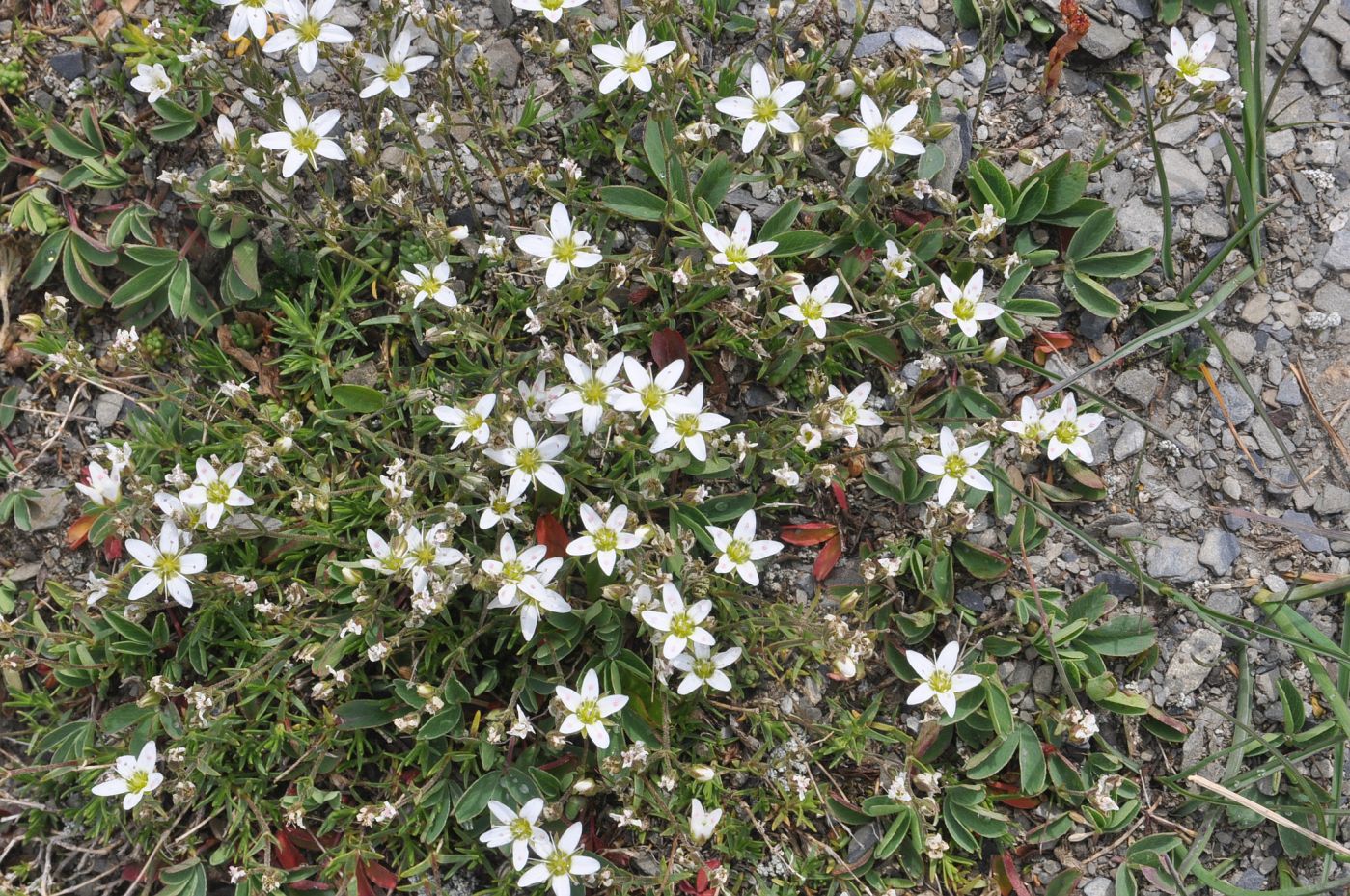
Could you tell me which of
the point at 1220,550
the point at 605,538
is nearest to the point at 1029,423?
the point at 1220,550

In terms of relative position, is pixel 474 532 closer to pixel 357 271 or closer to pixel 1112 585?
pixel 357 271

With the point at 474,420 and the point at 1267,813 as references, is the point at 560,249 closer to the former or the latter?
the point at 474,420

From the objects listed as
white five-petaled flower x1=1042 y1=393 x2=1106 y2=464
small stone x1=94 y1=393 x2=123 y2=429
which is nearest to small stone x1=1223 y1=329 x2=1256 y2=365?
white five-petaled flower x1=1042 y1=393 x2=1106 y2=464

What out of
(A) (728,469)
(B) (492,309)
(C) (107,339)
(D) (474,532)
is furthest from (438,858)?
(C) (107,339)

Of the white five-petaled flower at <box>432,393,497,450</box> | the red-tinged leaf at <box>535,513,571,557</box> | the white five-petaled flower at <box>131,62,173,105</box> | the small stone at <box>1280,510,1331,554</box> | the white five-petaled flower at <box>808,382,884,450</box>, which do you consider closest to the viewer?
the white five-petaled flower at <box>432,393,497,450</box>

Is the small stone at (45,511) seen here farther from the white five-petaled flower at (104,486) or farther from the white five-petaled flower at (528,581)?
the white five-petaled flower at (528,581)

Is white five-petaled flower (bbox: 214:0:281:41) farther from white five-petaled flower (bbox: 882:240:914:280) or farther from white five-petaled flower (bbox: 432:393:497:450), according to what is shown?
white five-petaled flower (bbox: 882:240:914:280)
